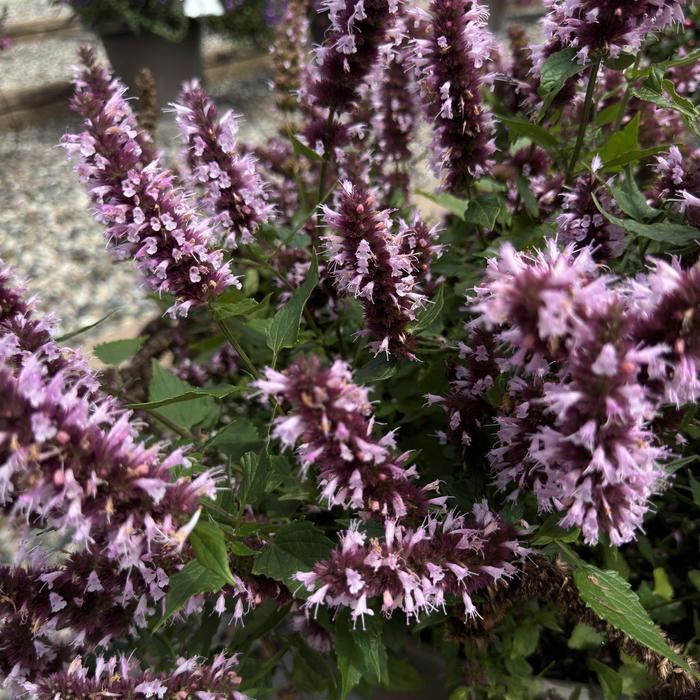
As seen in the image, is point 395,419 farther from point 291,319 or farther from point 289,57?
→ point 289,57

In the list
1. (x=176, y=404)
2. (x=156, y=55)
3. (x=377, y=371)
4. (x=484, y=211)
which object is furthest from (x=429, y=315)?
(x=156, y=55)

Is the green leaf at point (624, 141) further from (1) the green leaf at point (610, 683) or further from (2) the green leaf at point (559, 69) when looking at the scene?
(1) the green leaf at point (610, 683)

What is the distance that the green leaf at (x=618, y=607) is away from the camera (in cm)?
64

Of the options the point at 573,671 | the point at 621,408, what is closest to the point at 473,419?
the point at 621,408

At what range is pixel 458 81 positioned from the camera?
0.85m

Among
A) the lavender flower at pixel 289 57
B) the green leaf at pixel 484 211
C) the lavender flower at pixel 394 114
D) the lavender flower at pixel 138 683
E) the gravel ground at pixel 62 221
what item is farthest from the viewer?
the gravel ground at pixel 62 221

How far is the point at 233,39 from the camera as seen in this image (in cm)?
489

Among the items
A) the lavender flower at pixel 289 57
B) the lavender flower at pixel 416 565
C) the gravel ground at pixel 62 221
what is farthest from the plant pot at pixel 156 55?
the lavender flower at pixel 416 565

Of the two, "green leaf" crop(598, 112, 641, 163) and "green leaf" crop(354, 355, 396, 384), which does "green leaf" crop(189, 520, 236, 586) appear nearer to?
"green leaf" crop(354, 355, 396, 384)

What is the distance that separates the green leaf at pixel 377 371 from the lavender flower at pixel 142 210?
0.71 feet

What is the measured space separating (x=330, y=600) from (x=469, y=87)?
64 centimetres

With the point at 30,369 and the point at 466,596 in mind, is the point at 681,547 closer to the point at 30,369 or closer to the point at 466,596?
the point at 466,596

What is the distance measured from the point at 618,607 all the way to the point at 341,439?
351mm

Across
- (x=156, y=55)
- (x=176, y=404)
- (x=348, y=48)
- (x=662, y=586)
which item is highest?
(x=348, y=48)
